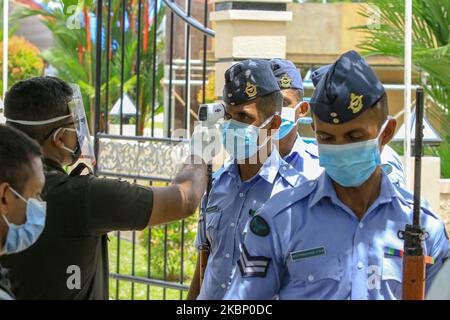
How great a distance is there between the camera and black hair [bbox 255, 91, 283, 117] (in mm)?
3604

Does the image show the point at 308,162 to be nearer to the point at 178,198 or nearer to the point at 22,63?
the point at 178,198

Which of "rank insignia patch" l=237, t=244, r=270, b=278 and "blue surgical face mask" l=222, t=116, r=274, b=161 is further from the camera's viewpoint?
"blue surgical face mask" l=222, t=116, r=274, b=161

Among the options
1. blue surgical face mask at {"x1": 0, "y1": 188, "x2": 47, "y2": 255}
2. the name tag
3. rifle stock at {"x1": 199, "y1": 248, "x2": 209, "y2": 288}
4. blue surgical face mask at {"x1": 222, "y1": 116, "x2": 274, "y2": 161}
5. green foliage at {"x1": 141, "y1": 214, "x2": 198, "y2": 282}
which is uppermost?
blue surgical face mask at {"x1": 222, "y1": 116, "x2": 274, "y2": 161}

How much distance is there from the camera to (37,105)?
309 centimetres

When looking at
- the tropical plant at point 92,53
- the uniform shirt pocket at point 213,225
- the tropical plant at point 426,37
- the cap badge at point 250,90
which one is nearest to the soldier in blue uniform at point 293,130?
the cap badge at point 250,90

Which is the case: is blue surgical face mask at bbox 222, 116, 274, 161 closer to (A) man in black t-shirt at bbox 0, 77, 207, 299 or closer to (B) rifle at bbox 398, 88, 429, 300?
(A) man in black t-shirt at bbox 0, 77, 207, 299

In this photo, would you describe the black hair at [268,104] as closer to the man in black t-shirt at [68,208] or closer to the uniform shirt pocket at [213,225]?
the uniform shirt pocket at [213,225]

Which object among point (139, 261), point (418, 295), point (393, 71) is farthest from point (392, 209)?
point (393, 71)

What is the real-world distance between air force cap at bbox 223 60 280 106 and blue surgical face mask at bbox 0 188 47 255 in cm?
119

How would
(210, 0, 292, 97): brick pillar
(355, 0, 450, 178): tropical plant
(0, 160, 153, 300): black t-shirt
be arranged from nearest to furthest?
(0, 160, 153, 300): black t-shirt < (210, 0, 292, 97): brick pillar < (355, 0, 450, 178): tropical plant

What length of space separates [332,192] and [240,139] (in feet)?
3.38

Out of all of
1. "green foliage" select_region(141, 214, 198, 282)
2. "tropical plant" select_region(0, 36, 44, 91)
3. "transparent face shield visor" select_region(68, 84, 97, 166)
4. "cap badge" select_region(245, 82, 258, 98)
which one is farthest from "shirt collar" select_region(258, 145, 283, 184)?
"tropical plant" select_region(0, 36, 44, 91)

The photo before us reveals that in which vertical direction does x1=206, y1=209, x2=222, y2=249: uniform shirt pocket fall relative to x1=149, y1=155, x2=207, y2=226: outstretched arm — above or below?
below

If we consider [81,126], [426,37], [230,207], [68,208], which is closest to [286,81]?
[230,207]
